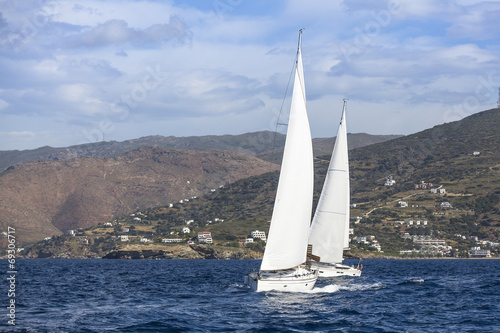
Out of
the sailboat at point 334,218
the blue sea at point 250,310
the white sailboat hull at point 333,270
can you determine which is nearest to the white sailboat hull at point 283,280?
the blue sea at point 250,310

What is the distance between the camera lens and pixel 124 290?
53750 millimetres

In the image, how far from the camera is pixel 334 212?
71500 millimetres

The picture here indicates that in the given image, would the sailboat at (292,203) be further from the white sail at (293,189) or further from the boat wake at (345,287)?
the boat wake at (345,287)

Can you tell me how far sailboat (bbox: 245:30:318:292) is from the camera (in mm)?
44344

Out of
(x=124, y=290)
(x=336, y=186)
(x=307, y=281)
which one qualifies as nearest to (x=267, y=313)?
(x=307, y=281)

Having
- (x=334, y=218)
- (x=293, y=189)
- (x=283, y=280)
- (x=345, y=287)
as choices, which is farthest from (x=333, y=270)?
(x=293, y=189)

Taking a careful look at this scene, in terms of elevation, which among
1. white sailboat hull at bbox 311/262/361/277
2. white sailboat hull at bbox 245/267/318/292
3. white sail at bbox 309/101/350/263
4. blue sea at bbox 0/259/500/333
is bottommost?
white sailboat hull at bbox 311/262/361/277

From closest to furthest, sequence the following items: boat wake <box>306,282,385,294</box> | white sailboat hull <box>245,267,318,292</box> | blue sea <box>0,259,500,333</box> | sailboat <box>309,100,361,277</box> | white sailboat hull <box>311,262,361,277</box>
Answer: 1. blue sea <box>0,259,500,333</box>
2. white sailboat hull <box>245,267,318,292</box>
3. boat wake <box>306,282,385,294</box>
4. white sailboat hull <box>311,262,361,277</box>
5. sailboat <box>309,100,361,277</box>

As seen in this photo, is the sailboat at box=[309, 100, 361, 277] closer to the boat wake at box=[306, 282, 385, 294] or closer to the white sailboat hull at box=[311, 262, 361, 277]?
the white sailboat hull at box=[311, 262, 361, 277]

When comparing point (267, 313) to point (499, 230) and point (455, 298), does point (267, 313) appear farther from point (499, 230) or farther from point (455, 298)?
point (499, 230)

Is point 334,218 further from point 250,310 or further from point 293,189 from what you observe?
point 250,310

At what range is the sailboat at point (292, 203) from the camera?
1746 inches

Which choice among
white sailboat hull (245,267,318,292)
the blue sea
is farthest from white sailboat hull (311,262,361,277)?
white sailboat hull (245,267,318,292)

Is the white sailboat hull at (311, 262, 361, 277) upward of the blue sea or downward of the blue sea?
downward
